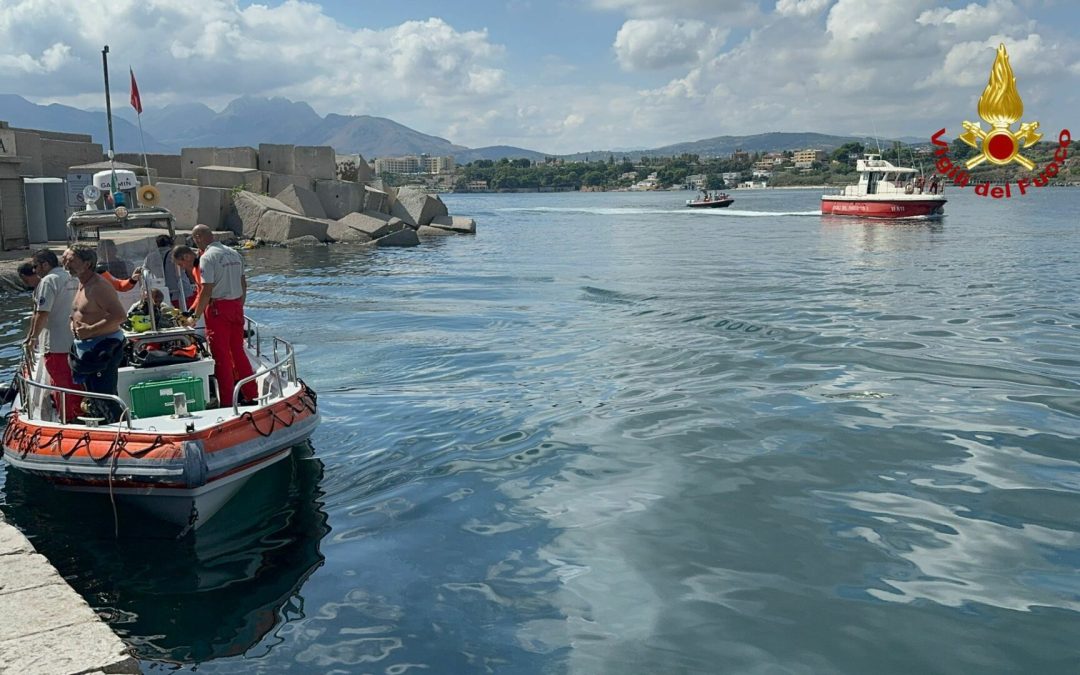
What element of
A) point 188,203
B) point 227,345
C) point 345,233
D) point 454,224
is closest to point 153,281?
point 227,345

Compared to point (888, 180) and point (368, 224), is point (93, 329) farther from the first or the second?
point (888, 180)

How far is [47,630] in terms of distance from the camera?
4.77 m

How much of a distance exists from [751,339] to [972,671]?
10.6 m

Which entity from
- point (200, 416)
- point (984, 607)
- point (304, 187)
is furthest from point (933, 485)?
point (304, 187)

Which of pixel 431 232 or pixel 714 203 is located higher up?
pixel 714 203

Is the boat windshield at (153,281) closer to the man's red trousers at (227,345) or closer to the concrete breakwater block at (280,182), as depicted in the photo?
the man's red trousers at (227,345)

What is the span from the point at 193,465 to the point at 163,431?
548 millimetres

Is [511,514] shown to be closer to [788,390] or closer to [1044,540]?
[1044,540]

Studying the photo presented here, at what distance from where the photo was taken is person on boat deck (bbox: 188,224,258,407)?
874 centimetres

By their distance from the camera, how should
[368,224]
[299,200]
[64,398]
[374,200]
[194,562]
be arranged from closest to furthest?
[194,562], [64,398], [299,200], [368,224], [374,200]

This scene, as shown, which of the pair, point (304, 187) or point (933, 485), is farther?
point (304, 187)

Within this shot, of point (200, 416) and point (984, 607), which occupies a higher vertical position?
point (200, 416)

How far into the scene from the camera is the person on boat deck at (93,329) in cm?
791

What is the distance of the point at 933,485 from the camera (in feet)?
27.3
